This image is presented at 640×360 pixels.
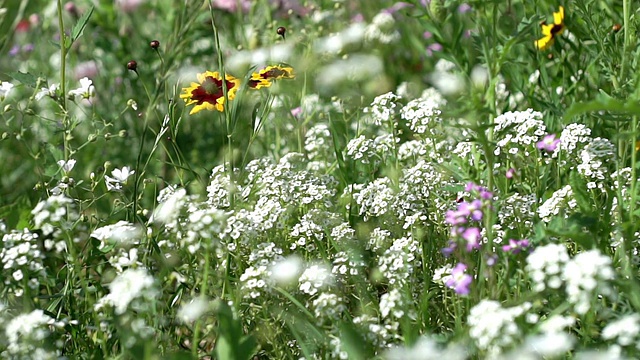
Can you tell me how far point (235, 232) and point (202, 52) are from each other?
1.64 m

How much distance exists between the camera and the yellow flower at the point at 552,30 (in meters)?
2.42

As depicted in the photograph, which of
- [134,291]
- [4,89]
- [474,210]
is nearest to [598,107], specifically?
[474,210]

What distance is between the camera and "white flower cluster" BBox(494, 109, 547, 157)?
199 centimetres

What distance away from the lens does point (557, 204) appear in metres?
1.86

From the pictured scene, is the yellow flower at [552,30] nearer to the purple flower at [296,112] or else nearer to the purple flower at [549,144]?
the purple flower at [549,144]

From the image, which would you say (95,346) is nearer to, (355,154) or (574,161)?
(355,154)

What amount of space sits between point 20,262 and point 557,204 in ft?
3.49

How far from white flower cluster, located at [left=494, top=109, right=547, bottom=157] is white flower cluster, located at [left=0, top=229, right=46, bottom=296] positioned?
3.26ft

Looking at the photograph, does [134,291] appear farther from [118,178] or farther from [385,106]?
[385,106]

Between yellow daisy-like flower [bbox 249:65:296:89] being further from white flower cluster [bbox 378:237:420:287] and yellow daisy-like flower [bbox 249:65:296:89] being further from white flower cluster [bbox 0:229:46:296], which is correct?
white flower cluster [bbox 0:229:46:296]

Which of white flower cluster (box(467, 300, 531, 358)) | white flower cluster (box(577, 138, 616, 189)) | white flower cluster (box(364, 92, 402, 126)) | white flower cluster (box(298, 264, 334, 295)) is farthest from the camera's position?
white flower cluster (box(364, 92, 402, 126))

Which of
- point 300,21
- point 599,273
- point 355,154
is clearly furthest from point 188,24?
point 300,21

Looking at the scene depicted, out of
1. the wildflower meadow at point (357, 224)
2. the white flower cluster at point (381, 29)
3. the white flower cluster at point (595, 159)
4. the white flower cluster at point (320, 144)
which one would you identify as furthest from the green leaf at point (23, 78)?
the white flower cluster at point (381, 29)

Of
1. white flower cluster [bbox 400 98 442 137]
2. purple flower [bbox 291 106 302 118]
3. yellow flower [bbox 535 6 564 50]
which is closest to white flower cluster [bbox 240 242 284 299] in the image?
white flower cluster [bbox 400 98 442 137]
